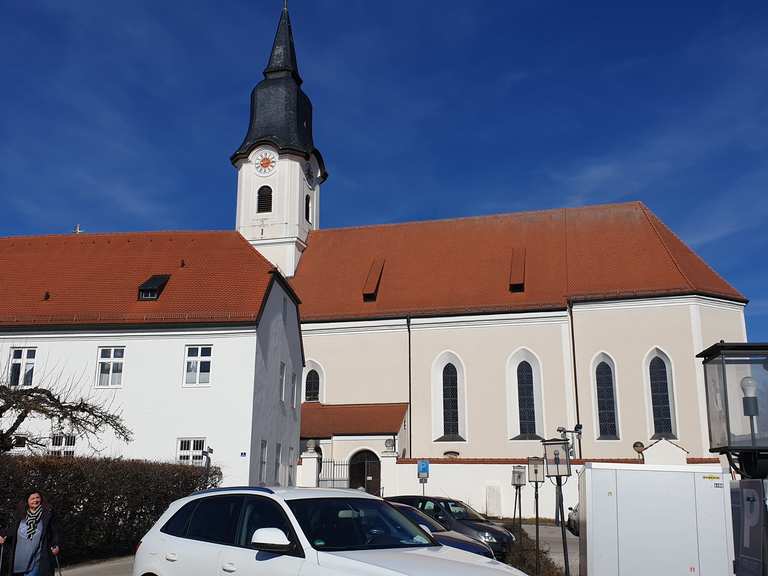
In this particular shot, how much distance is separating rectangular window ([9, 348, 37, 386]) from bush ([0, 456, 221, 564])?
7710 millimetres

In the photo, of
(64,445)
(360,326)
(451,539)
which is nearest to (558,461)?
(451,539)

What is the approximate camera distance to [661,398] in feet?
98.6

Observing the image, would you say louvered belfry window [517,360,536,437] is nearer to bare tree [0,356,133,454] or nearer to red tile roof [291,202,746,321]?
red tile roof [291,202,746,321]

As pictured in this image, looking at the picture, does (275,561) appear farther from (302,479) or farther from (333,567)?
(302,479)

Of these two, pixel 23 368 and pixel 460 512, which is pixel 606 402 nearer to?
pixel 460 512

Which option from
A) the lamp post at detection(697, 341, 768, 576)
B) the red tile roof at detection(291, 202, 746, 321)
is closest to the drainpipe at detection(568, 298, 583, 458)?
the red tile roof at detection(291, 202, 746, 321)

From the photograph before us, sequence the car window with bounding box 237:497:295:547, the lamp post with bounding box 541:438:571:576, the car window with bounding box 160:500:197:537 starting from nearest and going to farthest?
the car window with bounding box 237:497:295:547, the car window with bounding box 160:500:197:537, the lamp post with bounding box 541:438:571:576

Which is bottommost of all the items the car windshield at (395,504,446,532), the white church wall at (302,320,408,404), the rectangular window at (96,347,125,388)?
the car windshield at (395,504,446,532)

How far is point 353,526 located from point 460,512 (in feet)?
37.4

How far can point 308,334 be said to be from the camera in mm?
35031

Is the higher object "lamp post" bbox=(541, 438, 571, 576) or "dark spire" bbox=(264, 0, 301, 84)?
"dark spire" bbox=(264, 0, 301, 84)

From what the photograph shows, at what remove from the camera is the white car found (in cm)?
559

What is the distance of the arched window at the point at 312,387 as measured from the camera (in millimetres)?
34219

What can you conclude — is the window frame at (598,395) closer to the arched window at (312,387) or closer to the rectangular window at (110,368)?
the arched window at (312,387)
